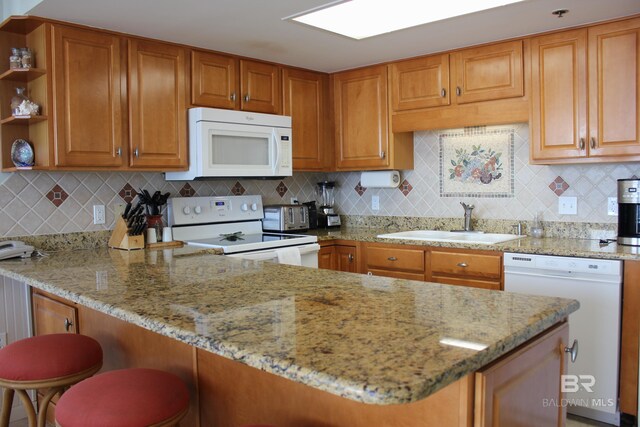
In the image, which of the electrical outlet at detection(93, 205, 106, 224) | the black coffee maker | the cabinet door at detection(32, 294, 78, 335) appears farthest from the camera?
the electrical outlet at detection(93, 205, 106, 224)

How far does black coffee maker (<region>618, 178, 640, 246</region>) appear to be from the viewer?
2.79 m

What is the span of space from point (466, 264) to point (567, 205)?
77cm

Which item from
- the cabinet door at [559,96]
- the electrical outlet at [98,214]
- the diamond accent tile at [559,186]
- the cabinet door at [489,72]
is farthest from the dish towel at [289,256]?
the diamond accent tile at [559,186]

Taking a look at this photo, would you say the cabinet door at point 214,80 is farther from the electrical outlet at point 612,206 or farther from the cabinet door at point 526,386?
the cabinet door at point 526,386

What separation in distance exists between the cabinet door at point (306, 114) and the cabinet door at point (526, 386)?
107 inches

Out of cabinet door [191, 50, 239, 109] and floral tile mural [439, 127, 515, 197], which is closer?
cabinet door [191, 50, 239, 109]

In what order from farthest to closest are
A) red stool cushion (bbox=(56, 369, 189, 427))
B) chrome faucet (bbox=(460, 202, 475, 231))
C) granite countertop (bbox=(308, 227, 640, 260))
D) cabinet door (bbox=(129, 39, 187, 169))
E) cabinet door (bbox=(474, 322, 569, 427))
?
1. chrome faucet (bbox=(460, 202, 475, 231))
2. cabinet door (bbox=(129, 39, 187, 169))
3. granite countertop (bbox=(308, 227, 640, 260))
4. red stool cushion (bbox=(56, 369, 189, 427))
5. cabinet door (bbox=(474, 322, 569, 427))

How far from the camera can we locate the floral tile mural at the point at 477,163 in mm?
3602

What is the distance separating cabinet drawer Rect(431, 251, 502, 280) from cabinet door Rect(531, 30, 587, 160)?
2.26ft

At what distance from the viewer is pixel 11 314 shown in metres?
2.86

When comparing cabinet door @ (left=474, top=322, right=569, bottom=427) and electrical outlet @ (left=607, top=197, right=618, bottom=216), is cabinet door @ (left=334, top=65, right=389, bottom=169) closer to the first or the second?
electrical outlet @ (left=607, top=197, right=618, bottom=216)

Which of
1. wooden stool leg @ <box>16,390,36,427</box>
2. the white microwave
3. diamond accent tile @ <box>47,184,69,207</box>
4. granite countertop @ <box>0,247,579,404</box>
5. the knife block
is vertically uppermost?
the white microwave

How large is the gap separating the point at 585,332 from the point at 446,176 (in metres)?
1.53

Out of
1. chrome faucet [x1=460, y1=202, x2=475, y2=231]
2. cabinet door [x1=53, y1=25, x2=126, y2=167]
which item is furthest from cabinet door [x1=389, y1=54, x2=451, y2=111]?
cabinet door [x1=53, y1=25, x2=126, y2=167]
